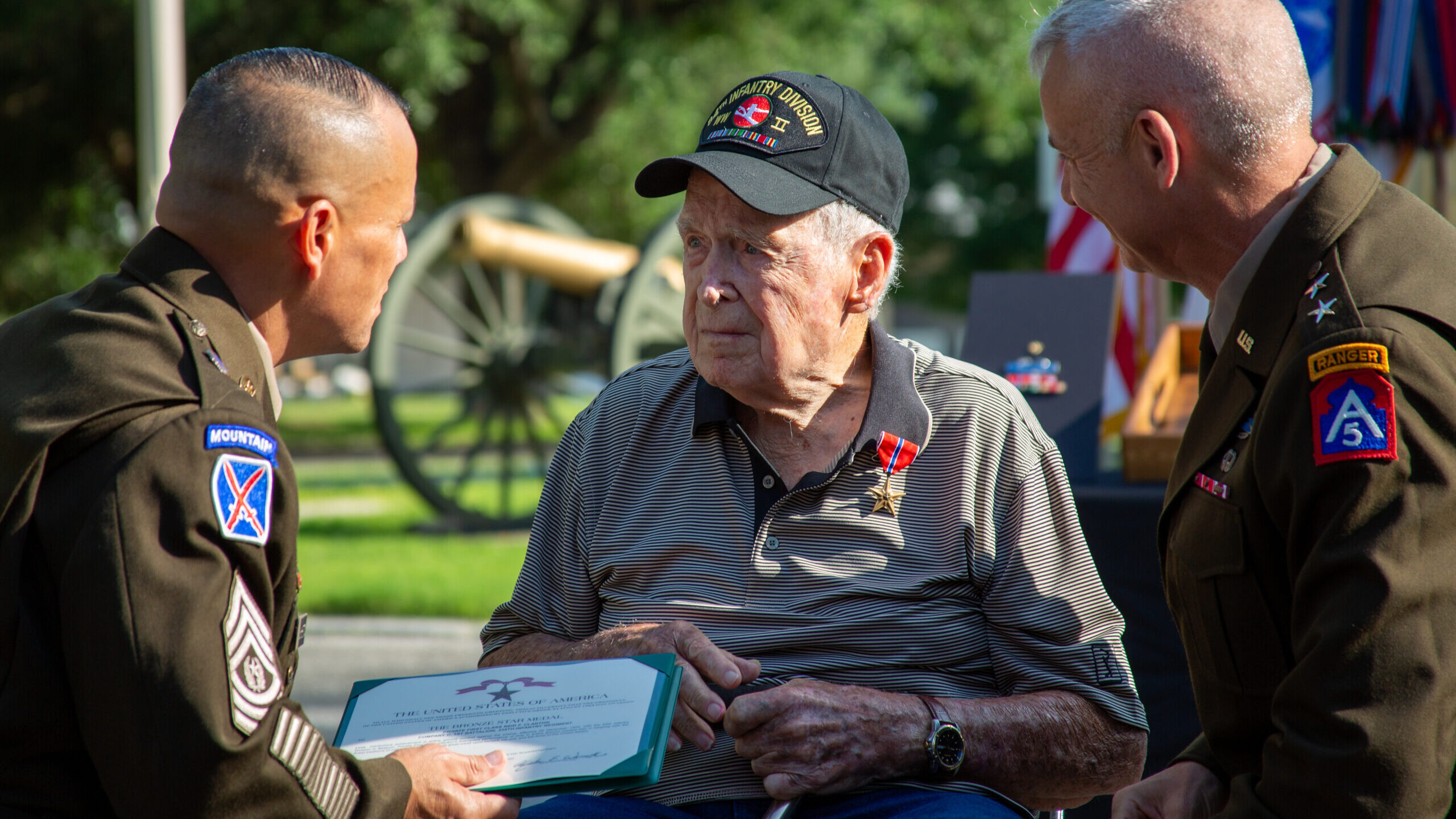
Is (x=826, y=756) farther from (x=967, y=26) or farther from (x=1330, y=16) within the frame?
(x=967, y=26)

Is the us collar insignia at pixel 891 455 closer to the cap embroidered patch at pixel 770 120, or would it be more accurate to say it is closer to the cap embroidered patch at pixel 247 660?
the cap embroidered patch at pixel 770 120

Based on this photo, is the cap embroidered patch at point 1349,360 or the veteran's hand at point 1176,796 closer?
the cap embroidered patch at point 1349,360

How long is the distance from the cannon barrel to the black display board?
4.38m

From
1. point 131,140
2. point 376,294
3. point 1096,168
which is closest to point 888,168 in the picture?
point 1096,168

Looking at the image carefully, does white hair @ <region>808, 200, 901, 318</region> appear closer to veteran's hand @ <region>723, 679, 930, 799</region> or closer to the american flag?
veteran's hand @ <region>723, 679, 930, 799</region>

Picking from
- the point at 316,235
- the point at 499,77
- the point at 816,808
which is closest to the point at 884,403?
the point at 816,808

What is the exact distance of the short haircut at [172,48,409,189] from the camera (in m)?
1.64

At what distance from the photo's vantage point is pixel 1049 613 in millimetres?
2080

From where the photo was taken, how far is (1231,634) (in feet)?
5.24

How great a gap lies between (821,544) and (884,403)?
28cm

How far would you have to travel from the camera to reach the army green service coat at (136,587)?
1374 millimetres

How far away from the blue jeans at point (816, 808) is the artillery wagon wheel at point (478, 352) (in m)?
5.79

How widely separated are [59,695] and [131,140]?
42.4ft

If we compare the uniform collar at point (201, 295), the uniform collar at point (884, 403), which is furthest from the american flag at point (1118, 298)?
the uniform collar at point (201, 295)
